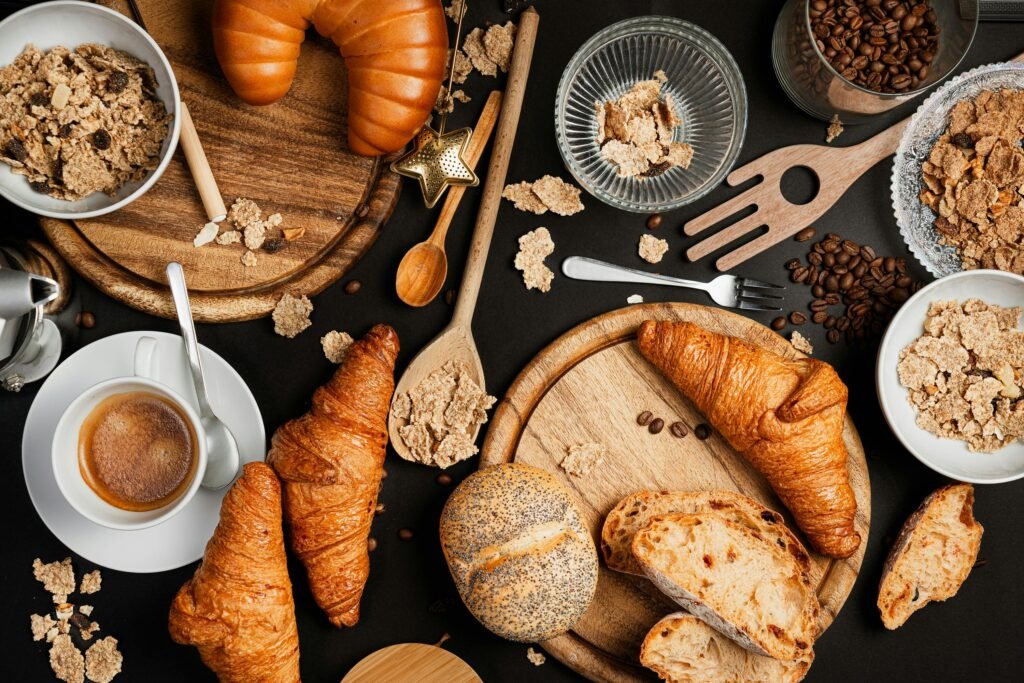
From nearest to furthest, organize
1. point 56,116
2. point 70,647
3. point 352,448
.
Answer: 1. point 56,116
2. point 352,448
3. point 70,647

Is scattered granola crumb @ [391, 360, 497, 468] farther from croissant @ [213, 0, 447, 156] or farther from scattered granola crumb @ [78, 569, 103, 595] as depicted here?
scattered granola crumb @ [78, 569, 103, 595]

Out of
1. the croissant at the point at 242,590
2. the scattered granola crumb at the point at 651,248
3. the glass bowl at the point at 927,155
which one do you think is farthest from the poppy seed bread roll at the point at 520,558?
the glass bowl at the point at 927,155

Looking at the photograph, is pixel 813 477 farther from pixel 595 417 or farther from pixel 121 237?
pixel 121 237

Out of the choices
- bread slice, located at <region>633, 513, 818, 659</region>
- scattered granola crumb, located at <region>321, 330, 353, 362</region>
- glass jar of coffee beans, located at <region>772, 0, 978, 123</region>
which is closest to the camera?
bread slice, located at <region>633, 513, 818, 659</region>

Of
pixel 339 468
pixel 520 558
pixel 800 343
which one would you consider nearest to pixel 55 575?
pixel 339 468

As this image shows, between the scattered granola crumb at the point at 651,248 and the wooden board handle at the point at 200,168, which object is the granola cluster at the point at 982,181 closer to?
the scattered granola crumb at the point at 651,248

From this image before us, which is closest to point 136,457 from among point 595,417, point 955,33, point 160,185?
point 160,185

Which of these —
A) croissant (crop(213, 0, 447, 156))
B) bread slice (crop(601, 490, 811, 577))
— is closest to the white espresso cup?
croissant (crop(213, 0, 447, 156))
